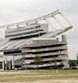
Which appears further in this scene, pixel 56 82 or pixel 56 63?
pixel 56 63

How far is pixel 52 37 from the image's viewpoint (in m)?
198

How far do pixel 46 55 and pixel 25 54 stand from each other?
1121 centimetres

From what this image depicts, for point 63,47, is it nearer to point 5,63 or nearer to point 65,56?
point 65,56

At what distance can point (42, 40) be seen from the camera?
197125 mm

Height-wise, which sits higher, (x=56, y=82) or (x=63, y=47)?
(x=63, y=47)

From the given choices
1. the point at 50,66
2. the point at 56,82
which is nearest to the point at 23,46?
the point at 50,66

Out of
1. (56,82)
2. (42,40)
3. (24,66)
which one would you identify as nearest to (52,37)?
(42,40)

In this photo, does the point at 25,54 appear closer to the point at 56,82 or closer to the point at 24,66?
the point at 24,66

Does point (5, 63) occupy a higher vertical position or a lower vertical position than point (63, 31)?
lower

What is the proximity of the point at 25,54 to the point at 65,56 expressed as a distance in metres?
20.3

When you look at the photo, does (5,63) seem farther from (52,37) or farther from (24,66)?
(52,37)

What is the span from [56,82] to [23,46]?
142007mm

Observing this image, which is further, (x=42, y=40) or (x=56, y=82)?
(x=42, y=40)

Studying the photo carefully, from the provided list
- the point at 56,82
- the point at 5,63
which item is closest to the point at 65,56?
the point at 5,63
